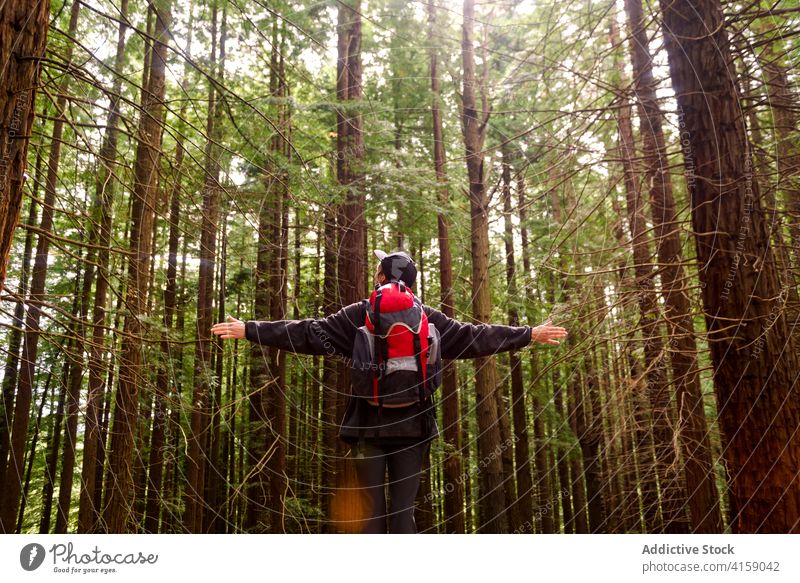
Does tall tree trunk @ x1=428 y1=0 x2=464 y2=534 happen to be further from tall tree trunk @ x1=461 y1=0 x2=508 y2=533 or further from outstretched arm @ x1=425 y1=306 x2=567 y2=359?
outstretched arm @ x1=425 y1=306 x2=567 y2=359

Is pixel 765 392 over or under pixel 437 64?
under

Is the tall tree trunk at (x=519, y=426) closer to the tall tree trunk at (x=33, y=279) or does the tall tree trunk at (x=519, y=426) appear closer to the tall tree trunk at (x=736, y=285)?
the tall tree trunk at (x=736, y=285)

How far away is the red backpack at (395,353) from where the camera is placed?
2.70 meters

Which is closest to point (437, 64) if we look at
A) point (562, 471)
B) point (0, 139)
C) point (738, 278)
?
point (738, 278)

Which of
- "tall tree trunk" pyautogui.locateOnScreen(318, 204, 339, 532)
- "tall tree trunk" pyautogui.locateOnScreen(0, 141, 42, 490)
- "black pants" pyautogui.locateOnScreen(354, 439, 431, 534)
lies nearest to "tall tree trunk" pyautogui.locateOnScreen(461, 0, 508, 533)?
"tall tree trunk" pyautogui.locateOnScreen(318, 204, 339, 532)

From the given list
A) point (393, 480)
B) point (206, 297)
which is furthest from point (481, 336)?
point (206, 297)

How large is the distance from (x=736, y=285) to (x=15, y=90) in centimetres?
354

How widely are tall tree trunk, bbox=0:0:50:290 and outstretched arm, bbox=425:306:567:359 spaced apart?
1.99m

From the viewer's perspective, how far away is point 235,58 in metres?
5.52

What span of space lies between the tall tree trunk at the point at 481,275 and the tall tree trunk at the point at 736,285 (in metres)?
3.90

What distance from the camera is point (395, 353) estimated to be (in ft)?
Answer: 8.96

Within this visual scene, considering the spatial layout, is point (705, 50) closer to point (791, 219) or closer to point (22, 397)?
point (791, 219)

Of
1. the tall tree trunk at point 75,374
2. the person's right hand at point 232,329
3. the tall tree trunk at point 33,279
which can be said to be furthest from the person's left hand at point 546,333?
the tall tree trunk at point 33,279
